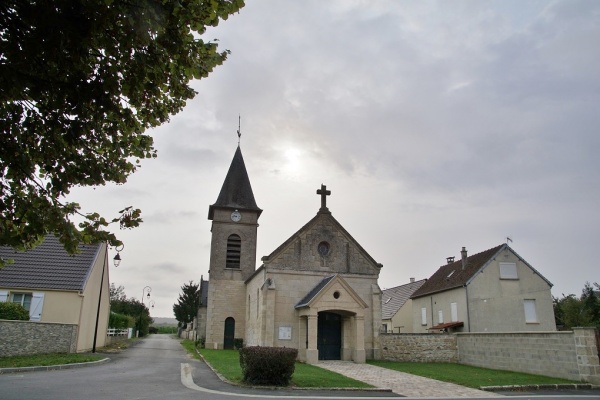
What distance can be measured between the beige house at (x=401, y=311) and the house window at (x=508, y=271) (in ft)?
40.4

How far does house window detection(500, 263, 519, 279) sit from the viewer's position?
30.4 m

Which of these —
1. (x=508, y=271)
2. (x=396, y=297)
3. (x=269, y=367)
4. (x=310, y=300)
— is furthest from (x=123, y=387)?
(x=396, y=297)

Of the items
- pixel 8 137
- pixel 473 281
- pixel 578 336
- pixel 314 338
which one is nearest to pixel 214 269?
pixel 314 338

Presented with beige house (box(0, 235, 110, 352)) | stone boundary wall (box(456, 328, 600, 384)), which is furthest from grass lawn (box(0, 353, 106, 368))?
stone boundary wall (box(456, 328, 600, 384))

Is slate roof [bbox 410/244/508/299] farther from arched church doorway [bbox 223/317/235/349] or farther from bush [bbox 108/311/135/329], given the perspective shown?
bush [bbox 108/311/135/329]

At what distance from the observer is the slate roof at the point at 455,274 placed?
3066 centimetres

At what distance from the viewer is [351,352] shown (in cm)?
2345

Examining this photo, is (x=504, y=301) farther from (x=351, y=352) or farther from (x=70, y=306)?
(x=70, y=306)

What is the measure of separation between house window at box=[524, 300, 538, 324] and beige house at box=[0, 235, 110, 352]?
26.9m

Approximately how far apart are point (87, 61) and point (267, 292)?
19.5 m

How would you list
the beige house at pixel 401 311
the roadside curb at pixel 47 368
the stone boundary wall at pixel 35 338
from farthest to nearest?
the beige house at pixel 401 311
the stone boundary wall at pixel 35 338
the roadside curb at pixel 47 368

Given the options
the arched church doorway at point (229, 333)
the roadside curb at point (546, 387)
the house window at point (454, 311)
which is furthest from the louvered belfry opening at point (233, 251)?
the roadside curb at point (546, 387)

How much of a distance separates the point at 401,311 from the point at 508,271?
47.4 feet

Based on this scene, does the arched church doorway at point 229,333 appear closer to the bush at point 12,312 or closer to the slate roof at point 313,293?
the slate roof at point 313,293
